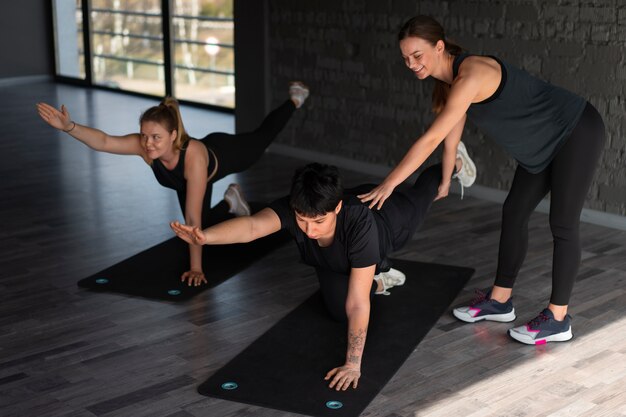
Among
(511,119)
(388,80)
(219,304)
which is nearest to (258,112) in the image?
(388,80)

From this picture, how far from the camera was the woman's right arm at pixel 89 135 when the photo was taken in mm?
3254

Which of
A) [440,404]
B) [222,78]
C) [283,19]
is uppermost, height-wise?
[283,19]

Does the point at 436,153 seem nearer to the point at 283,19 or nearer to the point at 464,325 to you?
the point at 283,19

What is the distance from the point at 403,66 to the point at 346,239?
283 cm

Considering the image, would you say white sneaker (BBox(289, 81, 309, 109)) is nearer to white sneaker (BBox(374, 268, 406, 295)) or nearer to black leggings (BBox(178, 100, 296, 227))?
black leggings (BBox(178, 100, 296, 227))

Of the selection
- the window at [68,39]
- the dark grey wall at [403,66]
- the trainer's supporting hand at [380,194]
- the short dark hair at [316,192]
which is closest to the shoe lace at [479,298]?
the trainer's supporting hand at [380,194]

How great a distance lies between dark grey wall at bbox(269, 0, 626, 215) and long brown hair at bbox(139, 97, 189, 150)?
2.14 m

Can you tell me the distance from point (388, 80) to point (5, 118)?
401cm

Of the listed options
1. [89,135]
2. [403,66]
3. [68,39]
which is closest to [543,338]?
[89,135]

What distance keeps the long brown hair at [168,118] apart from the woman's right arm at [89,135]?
13 centimetres

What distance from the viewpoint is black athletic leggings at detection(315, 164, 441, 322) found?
304 centimetres

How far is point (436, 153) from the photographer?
17.0ft

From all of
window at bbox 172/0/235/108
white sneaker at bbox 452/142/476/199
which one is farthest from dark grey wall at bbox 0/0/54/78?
white sneaker at bbox 452/142/476/199

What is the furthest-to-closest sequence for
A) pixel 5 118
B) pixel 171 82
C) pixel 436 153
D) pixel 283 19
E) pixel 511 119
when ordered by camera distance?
pixel 171 82
pixel 5 118
pixel 283 19
pixel 436 153
pixel 511 119
